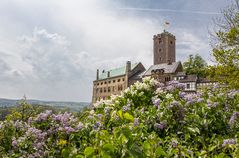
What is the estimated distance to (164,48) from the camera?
82.2 metres

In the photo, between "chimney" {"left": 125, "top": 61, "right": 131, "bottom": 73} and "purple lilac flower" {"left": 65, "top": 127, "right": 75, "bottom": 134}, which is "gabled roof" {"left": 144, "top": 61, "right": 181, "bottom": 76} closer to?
"chimney" {"left": 125, "top": 61, "right": 131, "bottom": 73}

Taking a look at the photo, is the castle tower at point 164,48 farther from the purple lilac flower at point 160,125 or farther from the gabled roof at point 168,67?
the purple lilac flower at point 160,125

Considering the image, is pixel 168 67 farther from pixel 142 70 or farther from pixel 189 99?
pixel 189 99

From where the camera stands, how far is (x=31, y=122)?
218 inches

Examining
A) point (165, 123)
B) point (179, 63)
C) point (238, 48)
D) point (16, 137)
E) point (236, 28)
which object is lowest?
point (16, 137)

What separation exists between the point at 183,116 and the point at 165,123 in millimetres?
361

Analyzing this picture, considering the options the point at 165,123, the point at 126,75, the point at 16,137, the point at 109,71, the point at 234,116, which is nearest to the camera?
the point at 165,123

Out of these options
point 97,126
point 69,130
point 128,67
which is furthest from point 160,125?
point 128,67

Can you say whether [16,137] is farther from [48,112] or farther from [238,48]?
[238,48]

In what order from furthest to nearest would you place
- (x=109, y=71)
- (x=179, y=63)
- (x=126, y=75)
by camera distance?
(x=109, y=71) → (x=126, y=75) → (x=179, y=63)

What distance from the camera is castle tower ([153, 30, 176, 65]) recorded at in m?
81.2

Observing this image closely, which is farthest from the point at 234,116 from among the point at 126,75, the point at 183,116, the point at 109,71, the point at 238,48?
the point at 109,71

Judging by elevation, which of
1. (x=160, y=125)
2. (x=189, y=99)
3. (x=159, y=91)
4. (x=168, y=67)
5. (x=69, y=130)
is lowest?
(x=69, y=130)

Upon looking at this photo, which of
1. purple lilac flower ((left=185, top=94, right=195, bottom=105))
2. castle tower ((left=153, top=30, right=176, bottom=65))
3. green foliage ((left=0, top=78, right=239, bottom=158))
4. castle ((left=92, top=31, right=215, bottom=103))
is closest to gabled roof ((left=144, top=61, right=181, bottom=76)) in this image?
castle ((left=92, top=31, right=215, bottom=103))
